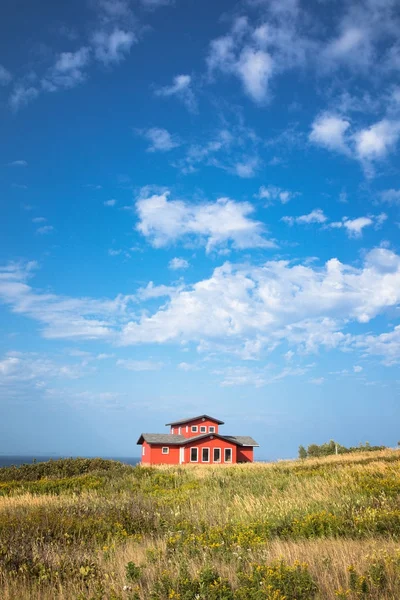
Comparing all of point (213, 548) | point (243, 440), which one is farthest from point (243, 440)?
point (213, 548)

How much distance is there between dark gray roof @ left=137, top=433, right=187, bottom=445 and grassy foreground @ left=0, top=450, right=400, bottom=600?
126ft

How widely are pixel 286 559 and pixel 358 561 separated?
3.20ft

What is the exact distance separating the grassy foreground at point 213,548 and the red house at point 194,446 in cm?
3816

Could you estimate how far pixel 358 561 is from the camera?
597 centimetres

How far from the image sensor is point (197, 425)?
5462 centimetres

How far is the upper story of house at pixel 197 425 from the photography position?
178 ft

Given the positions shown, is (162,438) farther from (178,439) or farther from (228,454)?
(228,454)

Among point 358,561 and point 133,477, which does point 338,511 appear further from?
point 133,477

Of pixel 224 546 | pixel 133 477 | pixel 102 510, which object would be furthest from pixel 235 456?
pixel 224 546

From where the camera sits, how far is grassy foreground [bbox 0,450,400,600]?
17.3 feet

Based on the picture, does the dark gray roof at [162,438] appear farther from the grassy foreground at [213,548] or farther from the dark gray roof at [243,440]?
the grassy foreground at [213,548]

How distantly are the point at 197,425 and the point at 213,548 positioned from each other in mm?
48915

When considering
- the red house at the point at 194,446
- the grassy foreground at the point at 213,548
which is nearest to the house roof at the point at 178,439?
the red house at the point at 194,446

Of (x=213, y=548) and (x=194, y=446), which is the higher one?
(x=213, y=548)
